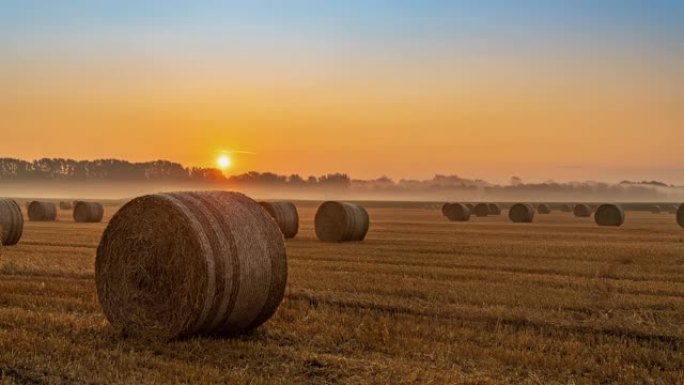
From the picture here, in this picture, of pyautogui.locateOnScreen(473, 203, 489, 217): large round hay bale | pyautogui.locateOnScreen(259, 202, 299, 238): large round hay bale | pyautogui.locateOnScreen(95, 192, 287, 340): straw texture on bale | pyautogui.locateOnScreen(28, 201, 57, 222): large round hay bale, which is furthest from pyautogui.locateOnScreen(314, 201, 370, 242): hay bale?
pyautogui.locateOnScreen(473, 203, 489, 217): large round hay bale

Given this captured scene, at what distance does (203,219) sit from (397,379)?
11.2 ft

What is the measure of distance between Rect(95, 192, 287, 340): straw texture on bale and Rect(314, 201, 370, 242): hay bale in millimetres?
14362

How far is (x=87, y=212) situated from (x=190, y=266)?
30815mm

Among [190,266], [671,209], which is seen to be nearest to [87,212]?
[190,266]

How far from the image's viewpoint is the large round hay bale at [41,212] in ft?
127

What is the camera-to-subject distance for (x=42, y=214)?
3884cm

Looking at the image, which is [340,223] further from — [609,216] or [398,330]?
[609,216]

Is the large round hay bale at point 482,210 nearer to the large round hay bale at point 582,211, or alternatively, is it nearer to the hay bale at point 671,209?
the large round hay bale at point 582,211

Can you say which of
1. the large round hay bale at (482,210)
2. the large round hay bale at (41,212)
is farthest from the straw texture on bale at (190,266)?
the large round hay bale at (482,210)

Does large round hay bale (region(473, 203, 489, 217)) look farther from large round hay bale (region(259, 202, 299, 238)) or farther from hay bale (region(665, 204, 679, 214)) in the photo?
hay bale (region(665, 204, 679, 214))

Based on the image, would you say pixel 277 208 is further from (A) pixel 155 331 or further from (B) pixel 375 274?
(A) pixel 155 331

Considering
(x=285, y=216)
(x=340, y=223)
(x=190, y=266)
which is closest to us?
(x=190, y=266)

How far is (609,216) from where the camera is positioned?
127ft

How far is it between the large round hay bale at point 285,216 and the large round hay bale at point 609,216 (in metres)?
20.5
